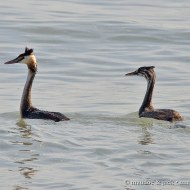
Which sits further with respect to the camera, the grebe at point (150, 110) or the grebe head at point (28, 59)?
the grebe head at point (28, 59)

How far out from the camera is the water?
44.0ft

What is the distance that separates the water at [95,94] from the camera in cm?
1341

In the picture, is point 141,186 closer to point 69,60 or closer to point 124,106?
point 124,106

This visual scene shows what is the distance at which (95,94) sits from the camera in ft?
64.5

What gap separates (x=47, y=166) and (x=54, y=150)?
102 centimetres

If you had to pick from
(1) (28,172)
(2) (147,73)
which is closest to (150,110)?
(2) (147,73)

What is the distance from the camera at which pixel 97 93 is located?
64.9 feet

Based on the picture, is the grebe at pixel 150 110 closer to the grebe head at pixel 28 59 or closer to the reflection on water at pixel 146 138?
the reflection on water at pixel 146 138

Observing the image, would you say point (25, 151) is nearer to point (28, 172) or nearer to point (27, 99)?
point (28, 172)

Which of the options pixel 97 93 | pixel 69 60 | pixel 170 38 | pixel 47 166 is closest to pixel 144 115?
pixel 97 93

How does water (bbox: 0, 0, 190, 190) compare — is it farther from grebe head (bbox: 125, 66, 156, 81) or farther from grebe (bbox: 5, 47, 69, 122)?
grebe head (bbox: 125, 66, 156, 81)

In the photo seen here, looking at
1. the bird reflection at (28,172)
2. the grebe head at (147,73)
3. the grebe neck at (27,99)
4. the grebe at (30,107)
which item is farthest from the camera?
the grebe head at (147,73)

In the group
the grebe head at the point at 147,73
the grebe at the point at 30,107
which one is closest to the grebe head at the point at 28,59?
the grebe at the point at 30,107

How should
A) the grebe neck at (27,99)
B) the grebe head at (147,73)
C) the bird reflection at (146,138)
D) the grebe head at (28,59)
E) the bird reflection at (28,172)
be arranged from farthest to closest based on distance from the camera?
the grebe head at (147,73)
the grebe head at (28,59)
the grebe neck at (27,99)
the bird reflection at (146,138)
the bird reflection at (28,172)
